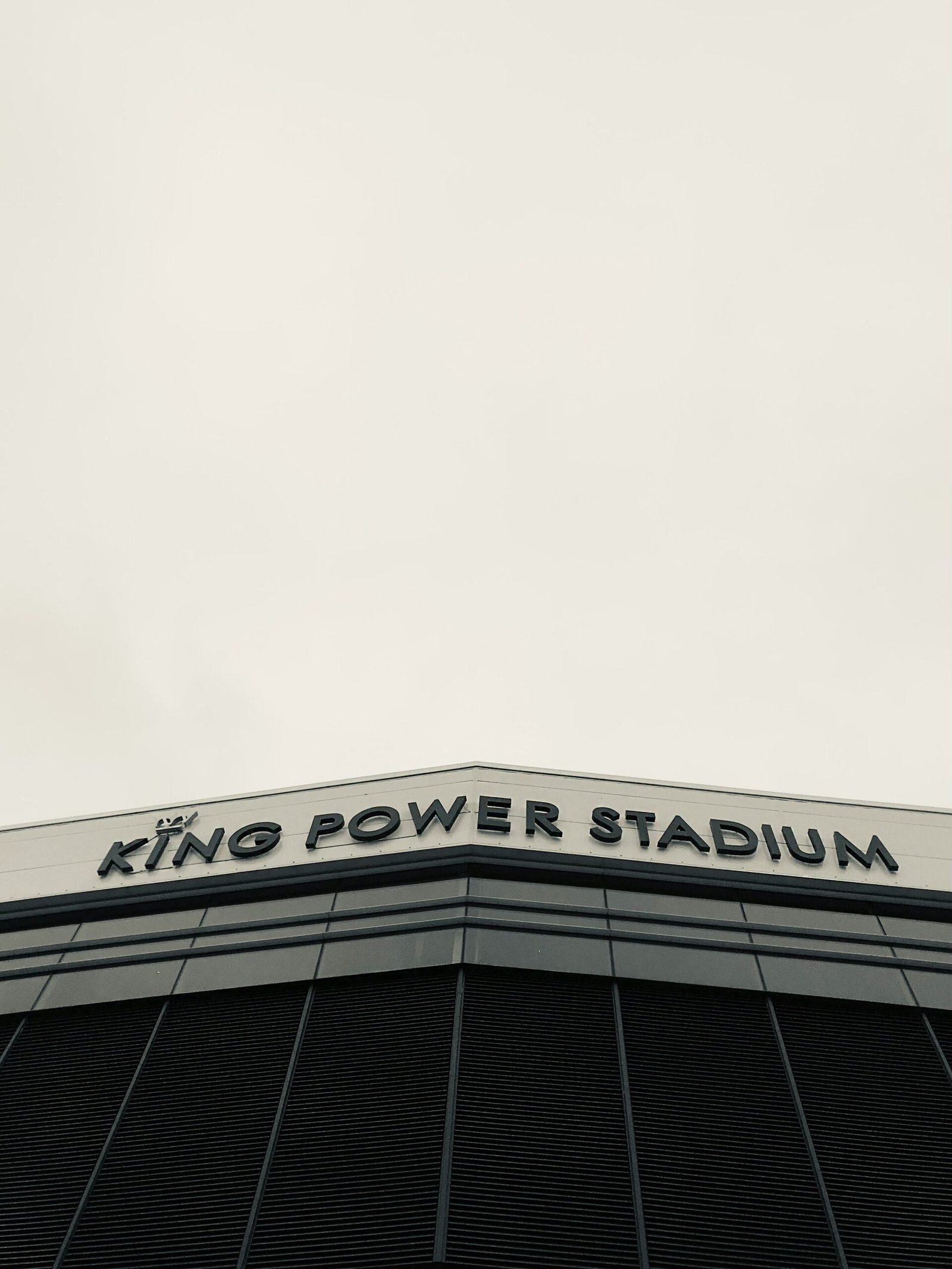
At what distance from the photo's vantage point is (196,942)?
55.7 ft

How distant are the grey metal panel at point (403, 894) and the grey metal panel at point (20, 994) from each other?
534cm

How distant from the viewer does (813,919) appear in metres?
16.9

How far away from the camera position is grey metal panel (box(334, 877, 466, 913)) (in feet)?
55.4

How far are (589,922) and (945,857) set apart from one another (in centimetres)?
716

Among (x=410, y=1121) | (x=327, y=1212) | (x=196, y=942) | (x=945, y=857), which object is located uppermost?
(x=945, y=857)

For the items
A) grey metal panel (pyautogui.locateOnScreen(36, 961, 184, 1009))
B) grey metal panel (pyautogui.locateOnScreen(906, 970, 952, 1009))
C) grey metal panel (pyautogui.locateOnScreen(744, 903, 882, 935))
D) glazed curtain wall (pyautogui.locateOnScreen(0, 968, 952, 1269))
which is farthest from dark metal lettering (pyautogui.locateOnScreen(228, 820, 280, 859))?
grey metal panel (pyautogui.locateOnScreen(906, 970, 952, 1009))

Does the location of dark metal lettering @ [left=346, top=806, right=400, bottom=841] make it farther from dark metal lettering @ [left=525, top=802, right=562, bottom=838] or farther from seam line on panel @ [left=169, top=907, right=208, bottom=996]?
seam line on panel @ [left=169, top=907, right=208, bottom=996]

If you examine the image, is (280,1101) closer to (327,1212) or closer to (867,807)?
(327,1212)

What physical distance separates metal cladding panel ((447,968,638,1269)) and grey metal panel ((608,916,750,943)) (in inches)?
50.5

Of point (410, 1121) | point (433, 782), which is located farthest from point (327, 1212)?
point (433, 782)

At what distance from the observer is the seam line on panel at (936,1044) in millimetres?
14484

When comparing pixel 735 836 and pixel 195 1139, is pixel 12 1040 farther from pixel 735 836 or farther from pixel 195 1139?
pixel 735 836

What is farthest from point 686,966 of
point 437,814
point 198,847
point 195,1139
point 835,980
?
point 198,847

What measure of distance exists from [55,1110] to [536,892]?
27.1 feet
